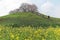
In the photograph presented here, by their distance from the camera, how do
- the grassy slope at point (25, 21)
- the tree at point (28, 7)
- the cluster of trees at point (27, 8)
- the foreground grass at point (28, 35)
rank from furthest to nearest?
the tree at point (28, 7), the cluster of trees at point (27, 8), the grassy slope at point (25, 21), the foreground grass at point (28, 35)

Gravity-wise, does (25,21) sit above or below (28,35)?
below

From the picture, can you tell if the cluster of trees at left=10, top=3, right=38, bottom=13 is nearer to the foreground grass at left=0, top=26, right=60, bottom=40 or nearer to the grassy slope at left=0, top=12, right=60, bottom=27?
the grassy slope at left=0, top=12, right=60, bottom=27

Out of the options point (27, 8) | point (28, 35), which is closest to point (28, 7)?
point (27, 8)

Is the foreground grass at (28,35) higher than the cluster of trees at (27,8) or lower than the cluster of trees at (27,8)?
higher

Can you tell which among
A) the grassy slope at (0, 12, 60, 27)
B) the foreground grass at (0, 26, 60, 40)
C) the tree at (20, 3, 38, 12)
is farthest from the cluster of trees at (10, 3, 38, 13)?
the foreground grass at (0, 26, 60, 40)

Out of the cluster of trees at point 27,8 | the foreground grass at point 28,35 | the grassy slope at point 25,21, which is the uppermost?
the foreground grass at point 28,35

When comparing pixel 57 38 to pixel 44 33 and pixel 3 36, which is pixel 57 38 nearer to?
pixel 44 33

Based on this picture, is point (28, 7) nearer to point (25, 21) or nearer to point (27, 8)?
point (27, 8)

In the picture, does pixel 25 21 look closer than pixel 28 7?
Yes

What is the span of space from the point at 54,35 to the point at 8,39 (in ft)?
A: 12.2

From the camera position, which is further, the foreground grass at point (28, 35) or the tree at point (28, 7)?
the tree at point (28, 7)

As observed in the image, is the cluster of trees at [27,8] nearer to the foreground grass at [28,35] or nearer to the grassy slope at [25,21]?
the grassy slope at [25,21]

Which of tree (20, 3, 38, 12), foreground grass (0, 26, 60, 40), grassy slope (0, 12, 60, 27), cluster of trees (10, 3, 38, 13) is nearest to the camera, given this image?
foreground grass (0, 26, 60, 40)

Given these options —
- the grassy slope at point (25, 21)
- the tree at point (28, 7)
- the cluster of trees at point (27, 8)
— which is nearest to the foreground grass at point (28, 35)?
the grassy slope at point (25, 21)
